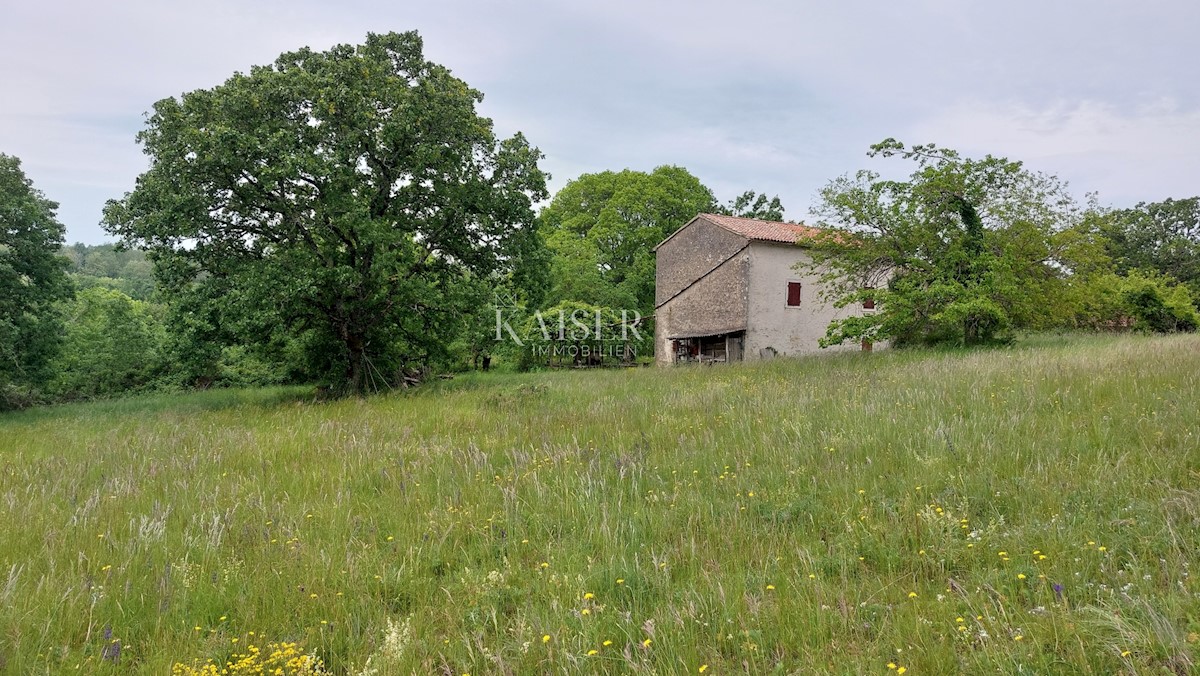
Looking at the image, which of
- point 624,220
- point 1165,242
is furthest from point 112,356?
point 1165,242

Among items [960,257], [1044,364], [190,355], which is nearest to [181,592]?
[1044,364]

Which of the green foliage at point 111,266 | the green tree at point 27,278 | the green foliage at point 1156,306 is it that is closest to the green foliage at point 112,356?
the green tree at point 27,278

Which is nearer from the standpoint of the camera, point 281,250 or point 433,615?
point 433,615

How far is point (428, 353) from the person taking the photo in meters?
18.4

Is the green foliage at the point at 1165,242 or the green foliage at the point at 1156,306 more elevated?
the green foliage at the point at 1165,242

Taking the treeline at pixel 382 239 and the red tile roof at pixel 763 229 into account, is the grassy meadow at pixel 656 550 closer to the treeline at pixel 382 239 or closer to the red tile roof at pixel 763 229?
the treeline at pixel 382 239

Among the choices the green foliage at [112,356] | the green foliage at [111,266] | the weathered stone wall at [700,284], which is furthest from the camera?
the green foliage at [111,266]

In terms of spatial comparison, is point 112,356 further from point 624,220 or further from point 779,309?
point 779,309

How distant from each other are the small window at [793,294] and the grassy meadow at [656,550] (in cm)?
2445

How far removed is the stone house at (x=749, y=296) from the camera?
29.9 m

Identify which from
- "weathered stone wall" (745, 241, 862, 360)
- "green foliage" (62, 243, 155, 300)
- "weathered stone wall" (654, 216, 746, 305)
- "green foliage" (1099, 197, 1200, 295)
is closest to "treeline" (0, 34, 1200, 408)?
"weathered stone wall" (745, 241, 862, 360)

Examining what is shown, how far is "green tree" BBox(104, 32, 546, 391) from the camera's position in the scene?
13.9 meters

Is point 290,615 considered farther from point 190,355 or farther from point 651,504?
point 190,355

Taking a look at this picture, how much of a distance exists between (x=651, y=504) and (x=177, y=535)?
3345 mm
